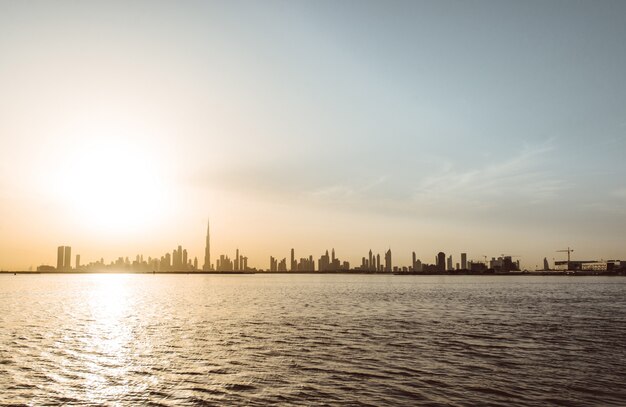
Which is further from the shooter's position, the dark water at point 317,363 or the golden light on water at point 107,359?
the golden light on water at point 107,359

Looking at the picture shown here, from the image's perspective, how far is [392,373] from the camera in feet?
108

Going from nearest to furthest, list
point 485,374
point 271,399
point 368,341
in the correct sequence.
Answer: point 271,399
point 485,374
point 368,341

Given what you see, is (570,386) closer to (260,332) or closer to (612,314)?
(260,332)

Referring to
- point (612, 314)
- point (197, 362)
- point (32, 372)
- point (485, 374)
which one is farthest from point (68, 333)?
point (612, 314)

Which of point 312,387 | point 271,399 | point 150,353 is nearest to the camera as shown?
point 271,399

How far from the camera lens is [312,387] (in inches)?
1156

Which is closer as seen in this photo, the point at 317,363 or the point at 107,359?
the point at 317,363

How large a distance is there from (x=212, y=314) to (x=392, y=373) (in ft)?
173

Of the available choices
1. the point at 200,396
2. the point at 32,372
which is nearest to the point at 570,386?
the point at 200,396

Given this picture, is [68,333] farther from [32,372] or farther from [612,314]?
[612,314]

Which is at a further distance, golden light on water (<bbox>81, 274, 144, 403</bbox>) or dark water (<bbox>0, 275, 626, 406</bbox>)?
golden light on water (<bbox>81, 274, 144, 403</bbox>)

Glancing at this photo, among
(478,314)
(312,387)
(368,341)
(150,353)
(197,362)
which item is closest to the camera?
(312,387)

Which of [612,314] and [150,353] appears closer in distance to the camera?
[150,353]

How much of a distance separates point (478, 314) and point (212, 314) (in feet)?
148
